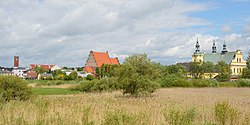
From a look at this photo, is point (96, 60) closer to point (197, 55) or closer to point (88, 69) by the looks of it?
point (88, 69)

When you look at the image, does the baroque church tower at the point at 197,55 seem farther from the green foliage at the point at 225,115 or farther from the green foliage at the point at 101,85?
the green foliage at the point at 225,115

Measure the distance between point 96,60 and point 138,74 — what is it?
11798cm

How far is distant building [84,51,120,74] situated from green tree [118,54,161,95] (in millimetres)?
114968

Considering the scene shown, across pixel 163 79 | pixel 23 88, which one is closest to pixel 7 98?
pixel 23 88

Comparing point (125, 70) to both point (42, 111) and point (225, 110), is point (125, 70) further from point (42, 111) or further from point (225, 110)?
point (225, 110)

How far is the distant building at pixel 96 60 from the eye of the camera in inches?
5866

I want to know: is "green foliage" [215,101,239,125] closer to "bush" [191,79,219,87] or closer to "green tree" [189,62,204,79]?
"bush" [191,79,219,87]

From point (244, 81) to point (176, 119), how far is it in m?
58.0

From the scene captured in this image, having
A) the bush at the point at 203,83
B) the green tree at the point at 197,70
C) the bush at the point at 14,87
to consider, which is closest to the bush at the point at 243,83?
the bush at the point at 203,83

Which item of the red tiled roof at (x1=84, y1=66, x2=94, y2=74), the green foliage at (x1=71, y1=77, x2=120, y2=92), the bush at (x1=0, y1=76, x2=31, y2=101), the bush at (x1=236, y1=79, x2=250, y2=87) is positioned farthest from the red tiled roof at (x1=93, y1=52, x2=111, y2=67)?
the bush at (x1=0, y1=76, x2=31, y2=101)

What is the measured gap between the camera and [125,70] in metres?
32.5

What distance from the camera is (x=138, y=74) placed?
32344 millimetres

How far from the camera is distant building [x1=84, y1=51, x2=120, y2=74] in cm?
14900

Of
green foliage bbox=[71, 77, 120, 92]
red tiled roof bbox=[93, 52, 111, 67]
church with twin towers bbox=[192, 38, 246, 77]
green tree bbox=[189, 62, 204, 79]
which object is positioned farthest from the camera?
red tiled roof bbox=[93, 52, 111, 67]
